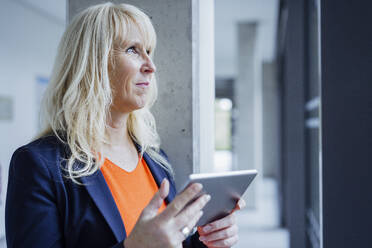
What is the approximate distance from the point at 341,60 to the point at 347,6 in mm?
219

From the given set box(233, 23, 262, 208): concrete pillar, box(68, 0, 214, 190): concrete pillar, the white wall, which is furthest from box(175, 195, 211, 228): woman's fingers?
box(233, 23, 262, 208): concrete pillar

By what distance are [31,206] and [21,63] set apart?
474cm

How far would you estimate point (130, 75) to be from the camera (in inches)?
55.9

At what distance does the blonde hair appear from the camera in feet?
4.37

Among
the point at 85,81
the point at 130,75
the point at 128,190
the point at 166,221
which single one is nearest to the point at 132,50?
the point at 130,75

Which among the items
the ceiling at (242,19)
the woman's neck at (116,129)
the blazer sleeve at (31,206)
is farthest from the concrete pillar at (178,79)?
the ceiling at (242,19)

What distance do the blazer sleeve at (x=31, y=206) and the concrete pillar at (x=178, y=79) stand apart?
0.82 m

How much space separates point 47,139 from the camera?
1.30 m

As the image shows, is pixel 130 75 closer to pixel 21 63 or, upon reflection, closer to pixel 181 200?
pixel 181 200

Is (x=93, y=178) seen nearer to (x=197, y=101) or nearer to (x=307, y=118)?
(x=197, y=101)

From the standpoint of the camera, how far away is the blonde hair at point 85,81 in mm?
1331

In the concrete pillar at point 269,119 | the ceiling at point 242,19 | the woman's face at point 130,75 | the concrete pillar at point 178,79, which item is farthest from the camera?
the concrete pillar at point 269,119

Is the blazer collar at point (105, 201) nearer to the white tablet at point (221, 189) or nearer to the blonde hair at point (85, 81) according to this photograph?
the blonde hair at point (85, 81)

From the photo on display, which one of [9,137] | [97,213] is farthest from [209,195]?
[9,137]
